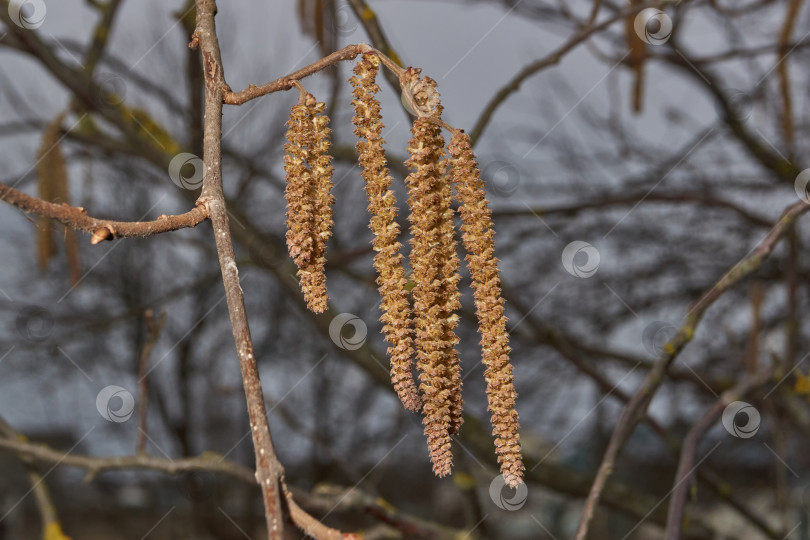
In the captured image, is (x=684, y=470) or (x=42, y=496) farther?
(x=42, y=496)

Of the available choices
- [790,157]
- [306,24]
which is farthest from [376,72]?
[790,157]

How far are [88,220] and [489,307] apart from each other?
0.14 meters

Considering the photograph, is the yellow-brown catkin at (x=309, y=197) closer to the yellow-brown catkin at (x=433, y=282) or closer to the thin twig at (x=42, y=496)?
the yellow-brown catkin at (x=433, y=282)

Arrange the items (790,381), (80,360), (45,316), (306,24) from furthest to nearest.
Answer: (80,360), (45,316), (790,381), (306,24)

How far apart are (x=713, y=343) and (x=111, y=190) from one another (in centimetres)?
148

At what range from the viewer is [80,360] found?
2.04 m

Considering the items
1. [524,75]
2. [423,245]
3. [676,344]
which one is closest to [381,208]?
[423,245]

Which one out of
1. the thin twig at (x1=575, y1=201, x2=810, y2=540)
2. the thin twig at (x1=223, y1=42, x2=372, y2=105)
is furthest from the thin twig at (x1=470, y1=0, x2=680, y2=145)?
the thin twig at (x1=223, y1=42, x2=372, y2=105)

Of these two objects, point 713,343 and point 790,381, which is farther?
point 713,343

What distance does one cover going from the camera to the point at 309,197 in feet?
0.95

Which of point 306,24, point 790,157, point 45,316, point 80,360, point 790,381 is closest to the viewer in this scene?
point 306,24

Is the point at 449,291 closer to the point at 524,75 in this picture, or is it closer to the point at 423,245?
the point at 423,245

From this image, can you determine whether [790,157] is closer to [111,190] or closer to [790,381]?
[790,381]

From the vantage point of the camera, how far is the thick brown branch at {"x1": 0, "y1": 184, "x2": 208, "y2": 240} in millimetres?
225
